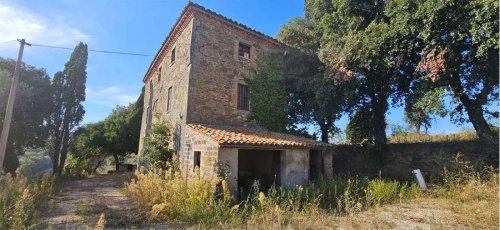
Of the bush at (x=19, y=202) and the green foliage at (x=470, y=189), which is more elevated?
the green foliage at (x=470, y=189)

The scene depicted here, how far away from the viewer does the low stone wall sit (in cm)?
1360

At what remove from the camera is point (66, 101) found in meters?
22.9

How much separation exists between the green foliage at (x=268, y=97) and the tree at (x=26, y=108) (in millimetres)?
14871

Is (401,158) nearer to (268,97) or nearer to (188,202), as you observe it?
(268,97)

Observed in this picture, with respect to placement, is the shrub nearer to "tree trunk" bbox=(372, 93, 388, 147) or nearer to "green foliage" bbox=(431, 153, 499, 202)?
"green foliage" bbox=(431, 153, 499, 202)

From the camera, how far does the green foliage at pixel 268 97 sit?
14.4m

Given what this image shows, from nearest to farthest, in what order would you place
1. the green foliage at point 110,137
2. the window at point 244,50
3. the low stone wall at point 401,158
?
the low stone wall at point 401,158, the window at point 244,50, the green foliage at point 110,137

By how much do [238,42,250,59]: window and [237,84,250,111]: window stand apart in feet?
5.27

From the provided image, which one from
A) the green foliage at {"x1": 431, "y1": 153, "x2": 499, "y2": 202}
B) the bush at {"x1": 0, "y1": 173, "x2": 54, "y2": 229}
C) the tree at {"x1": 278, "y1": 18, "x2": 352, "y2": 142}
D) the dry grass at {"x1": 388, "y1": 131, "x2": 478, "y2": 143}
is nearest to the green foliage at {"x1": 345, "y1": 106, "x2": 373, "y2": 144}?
the tree at {"x1": 278, "y1": 18, "x2": 352, "y2": 142}

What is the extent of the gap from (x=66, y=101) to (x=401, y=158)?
78.5 feet

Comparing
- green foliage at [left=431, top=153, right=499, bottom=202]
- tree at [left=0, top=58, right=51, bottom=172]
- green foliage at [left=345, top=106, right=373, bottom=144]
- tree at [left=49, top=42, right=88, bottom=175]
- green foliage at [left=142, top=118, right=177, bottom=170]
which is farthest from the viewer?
tree at [left=49, top=42, right=88, bottom=175]

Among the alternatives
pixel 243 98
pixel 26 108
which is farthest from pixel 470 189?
pixel 26 108

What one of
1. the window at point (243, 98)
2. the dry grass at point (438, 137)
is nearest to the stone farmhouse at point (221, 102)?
the window at point (243, 98)

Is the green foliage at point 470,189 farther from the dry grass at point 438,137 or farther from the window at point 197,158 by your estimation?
the window at point 197,158
